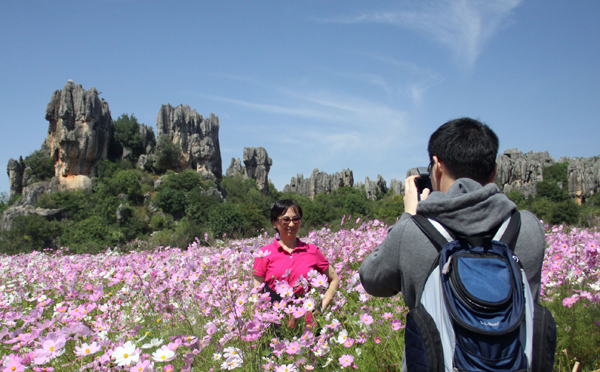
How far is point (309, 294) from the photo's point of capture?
2.12m

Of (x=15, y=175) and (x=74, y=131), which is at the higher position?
(x=74, y=131)

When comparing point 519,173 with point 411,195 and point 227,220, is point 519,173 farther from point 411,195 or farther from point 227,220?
point 411,195

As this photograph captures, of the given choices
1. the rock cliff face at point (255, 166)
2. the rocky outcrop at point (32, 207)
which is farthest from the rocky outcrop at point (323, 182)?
the rocky outcrop at point (32, 207)

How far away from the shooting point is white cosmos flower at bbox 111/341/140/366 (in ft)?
4.70

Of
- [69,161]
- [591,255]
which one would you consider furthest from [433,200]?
[69,161]

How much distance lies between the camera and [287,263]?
9.02 feet

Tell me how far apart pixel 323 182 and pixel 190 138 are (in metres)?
47.0

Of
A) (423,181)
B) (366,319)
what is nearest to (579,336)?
(366,319)

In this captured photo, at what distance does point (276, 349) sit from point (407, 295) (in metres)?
0.73

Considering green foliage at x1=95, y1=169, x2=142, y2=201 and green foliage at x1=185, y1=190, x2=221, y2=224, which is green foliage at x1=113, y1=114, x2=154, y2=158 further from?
green foliage at x1=185, y1=190, x2=221, y2=224

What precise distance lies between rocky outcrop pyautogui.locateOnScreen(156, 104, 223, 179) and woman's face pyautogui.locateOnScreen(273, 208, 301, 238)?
6319cm

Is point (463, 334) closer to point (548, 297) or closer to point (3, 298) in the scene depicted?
point (548, 297)

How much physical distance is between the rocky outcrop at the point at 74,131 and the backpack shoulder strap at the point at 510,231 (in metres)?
59.8

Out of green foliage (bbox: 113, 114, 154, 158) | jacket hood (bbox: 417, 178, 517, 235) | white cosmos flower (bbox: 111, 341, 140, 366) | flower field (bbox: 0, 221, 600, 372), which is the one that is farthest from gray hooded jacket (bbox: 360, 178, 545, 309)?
green foliage (bbox: 113, 114, 154, 158)
